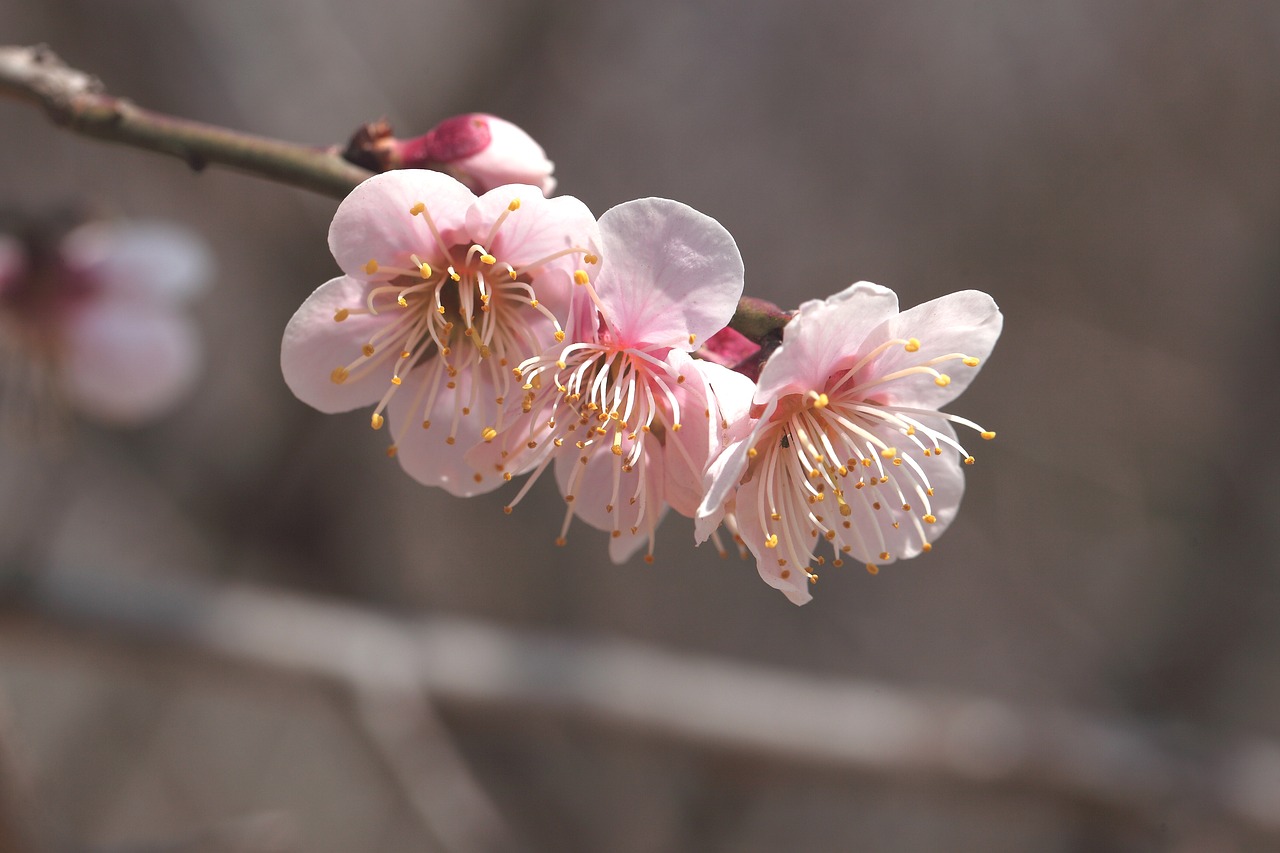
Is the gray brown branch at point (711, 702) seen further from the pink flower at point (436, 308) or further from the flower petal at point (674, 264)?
the flower petal at point (674, 264)

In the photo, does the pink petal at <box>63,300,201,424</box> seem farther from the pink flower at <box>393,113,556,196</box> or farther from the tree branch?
the pink flower at <box>393,113,556,196</box>

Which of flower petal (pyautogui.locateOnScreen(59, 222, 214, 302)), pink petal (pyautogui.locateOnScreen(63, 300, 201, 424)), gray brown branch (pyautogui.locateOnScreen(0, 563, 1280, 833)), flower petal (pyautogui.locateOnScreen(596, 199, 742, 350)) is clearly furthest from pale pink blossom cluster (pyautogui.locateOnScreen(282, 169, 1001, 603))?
gray brown branch (pyautogui.locateOnScreen(0, 563, 1280, 833))

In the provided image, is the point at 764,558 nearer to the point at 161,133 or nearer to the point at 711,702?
the point at 161,133

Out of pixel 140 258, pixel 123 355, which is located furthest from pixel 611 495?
pixel 123 355

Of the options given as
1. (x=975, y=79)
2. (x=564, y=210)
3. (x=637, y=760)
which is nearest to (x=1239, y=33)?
(x=975, y=79)

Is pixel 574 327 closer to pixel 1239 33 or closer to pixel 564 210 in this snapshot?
pixel 564 210

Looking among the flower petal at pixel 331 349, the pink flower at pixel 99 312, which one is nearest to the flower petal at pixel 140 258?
the pink flower at pixel 99 312
